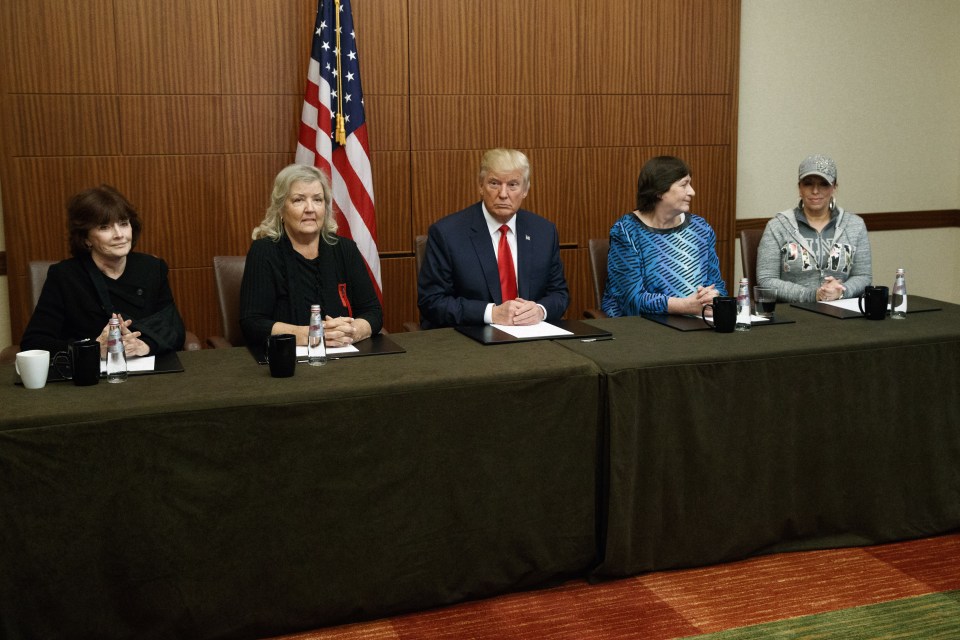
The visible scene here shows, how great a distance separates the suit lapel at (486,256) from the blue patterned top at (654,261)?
55 centimetres

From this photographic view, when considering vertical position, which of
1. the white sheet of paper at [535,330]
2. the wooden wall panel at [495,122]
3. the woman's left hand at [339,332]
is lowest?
the white sheet of paper at [535,330]

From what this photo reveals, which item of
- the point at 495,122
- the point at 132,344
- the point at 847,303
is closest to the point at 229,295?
the point at 132,344

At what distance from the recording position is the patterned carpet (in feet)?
9.02

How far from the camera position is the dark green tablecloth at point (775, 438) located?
2.98 meters

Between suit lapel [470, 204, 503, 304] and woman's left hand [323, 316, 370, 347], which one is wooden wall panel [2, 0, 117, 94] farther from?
woman's left hand [323, 316, 370, 347]

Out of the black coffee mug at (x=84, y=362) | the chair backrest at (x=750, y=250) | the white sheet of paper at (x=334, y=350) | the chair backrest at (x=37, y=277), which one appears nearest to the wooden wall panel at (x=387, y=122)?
the chair backrest at (x=750, y=250)

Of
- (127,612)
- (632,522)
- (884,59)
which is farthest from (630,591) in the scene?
(884,59)

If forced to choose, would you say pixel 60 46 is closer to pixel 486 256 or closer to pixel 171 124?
pixel 171 124

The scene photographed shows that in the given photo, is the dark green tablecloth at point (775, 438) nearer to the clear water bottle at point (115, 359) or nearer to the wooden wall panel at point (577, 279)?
the clear water bottle at point (115, 359)

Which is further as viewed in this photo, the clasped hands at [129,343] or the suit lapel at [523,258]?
the suit lapel at [523,258]

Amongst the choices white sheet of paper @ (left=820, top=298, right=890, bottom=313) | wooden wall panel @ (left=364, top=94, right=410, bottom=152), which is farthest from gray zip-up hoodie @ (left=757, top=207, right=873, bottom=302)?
wooden wall panel @ (left=364, top=94, right=410, bottom=152)

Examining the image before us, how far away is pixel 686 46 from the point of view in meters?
5.52

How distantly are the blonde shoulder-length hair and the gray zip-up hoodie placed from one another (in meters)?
1.95

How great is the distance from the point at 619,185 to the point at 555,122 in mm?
524
